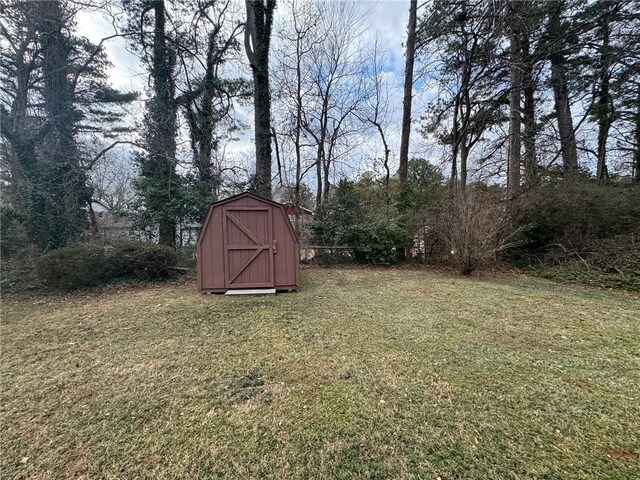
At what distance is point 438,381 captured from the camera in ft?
7.85

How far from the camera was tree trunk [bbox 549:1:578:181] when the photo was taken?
888 centimetres

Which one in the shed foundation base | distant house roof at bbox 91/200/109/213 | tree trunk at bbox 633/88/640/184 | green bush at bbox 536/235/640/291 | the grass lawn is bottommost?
the grass lawn

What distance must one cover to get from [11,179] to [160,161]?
3561mm

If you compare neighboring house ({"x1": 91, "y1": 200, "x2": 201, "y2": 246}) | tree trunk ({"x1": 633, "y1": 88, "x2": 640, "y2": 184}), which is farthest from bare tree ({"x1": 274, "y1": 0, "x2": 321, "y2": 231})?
tree trunk ({"x1": 633, "y1": 88, "x2": 640, "y2": 184})

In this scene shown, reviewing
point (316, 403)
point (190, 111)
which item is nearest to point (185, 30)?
point (190, 111)

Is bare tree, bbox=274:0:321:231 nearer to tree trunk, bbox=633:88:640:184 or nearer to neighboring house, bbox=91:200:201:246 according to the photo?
neighboring house, bbox=91:200:201:246

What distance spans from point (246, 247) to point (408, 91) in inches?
387

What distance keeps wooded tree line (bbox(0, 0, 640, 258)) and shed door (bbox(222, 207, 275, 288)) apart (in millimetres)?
3983

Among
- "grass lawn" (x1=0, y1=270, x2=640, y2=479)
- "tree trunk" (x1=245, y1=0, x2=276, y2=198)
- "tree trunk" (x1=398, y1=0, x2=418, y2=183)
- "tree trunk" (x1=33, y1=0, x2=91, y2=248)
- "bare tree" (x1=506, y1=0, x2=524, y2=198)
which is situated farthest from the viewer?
"tree trunk" (x1=398, y1=0, x2=418, y2=183)

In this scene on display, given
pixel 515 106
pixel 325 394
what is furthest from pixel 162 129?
pixel 515 106

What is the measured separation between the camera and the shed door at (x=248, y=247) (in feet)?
18.4

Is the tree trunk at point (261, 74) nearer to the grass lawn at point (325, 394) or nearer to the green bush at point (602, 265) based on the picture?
the grass lawn at point (325, 394)

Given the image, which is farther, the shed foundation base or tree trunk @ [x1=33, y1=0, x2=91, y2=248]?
tree trunk @ [x1=33, y1=0, x2=91, y2=248]

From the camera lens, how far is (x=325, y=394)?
88.3 inches
